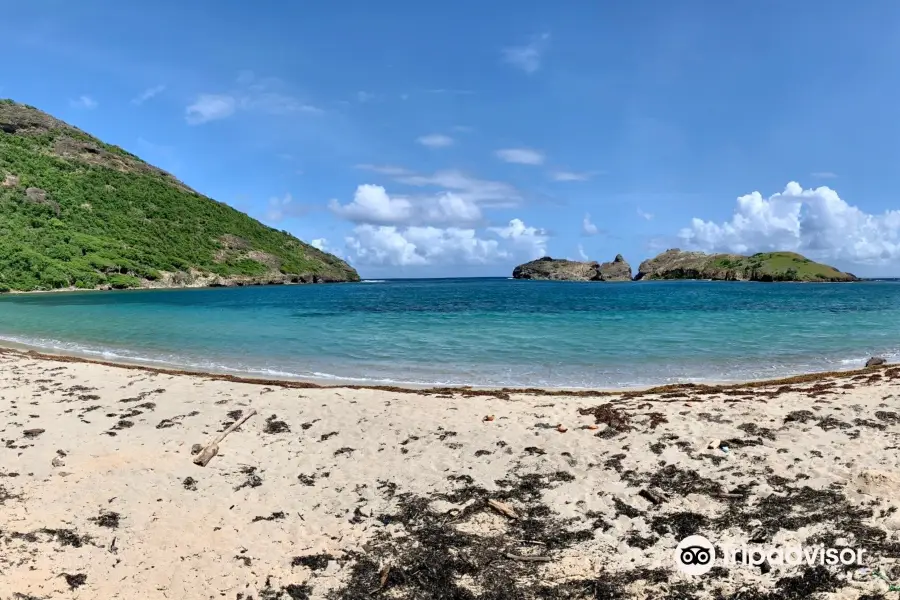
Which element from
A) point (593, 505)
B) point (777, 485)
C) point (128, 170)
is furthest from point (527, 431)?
point (128, 170)

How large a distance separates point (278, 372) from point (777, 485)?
51.1 feet

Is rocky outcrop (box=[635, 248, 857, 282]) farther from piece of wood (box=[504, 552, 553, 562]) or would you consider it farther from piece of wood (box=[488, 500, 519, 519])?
piece of wood (box=[504, 552, 553, 562])

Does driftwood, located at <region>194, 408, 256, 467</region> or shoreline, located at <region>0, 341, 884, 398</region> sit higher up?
shoreline, located at <region>0, 341, 884, 398</region>

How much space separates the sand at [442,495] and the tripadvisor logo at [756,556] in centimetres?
12

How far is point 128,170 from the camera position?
123m

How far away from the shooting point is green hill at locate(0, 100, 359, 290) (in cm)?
7675

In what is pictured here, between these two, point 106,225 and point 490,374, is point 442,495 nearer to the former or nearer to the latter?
point 490,374

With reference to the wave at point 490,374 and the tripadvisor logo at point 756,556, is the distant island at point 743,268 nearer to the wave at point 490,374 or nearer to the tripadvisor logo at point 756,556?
the wave at point 490,374

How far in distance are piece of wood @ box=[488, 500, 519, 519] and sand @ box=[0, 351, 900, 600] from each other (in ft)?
0.44

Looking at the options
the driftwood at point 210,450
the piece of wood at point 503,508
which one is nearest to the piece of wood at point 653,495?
the piece of wood at point 503,508

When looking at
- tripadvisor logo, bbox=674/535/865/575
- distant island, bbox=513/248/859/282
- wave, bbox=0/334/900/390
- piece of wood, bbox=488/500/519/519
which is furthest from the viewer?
distant island, bbox=513/248/859/282

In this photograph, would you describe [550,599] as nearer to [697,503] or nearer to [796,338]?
[697,503]

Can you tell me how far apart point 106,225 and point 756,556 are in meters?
113

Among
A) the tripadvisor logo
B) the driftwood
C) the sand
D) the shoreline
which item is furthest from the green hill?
the tripadvisor logo
